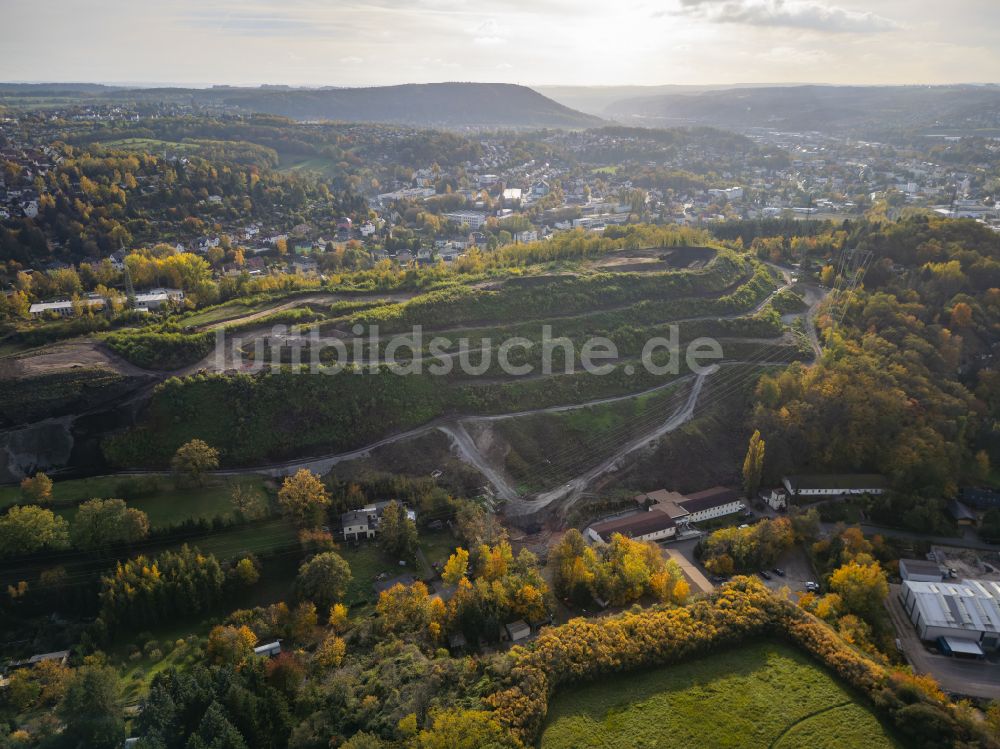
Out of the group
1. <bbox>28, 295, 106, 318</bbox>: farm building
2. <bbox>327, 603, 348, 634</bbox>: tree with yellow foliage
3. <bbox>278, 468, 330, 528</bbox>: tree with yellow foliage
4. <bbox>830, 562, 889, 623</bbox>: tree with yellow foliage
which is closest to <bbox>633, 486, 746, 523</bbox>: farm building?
<bbox>830, 562, 889, 623</bbox>: tree with yellow foliage

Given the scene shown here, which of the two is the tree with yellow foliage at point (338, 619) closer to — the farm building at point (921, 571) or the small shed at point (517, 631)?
the small shed at point (517, 631)

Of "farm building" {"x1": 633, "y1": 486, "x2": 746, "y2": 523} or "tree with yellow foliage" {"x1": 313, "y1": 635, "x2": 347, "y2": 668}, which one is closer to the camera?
"tree with yellow foliage" {"x1": 313, "y1": 635, "x2": 347, "y2": 668}

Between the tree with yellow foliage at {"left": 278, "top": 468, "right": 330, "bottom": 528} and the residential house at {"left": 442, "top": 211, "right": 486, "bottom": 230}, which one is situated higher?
the residential house at {"left": 442, "top": 211, "right": 486, "bottom": 230}

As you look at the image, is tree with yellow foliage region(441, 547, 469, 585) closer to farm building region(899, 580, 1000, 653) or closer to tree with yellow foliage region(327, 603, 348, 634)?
tree with yellow foliage region(327, 603, 348, 634)

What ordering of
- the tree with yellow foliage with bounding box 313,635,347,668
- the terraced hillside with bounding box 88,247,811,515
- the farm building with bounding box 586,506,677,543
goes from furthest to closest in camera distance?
the terraced hillside with bounding box 88,247,811,515
the farm building with bounding box 586,506,677,543
the tree with yellow foliage with bounding box 313,635,347,668

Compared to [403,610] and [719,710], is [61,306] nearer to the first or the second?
[403,610]

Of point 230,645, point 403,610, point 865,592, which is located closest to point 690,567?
point 865,592

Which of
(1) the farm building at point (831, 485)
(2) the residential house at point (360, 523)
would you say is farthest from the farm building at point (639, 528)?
(2) the residential house at point (360, 523)
